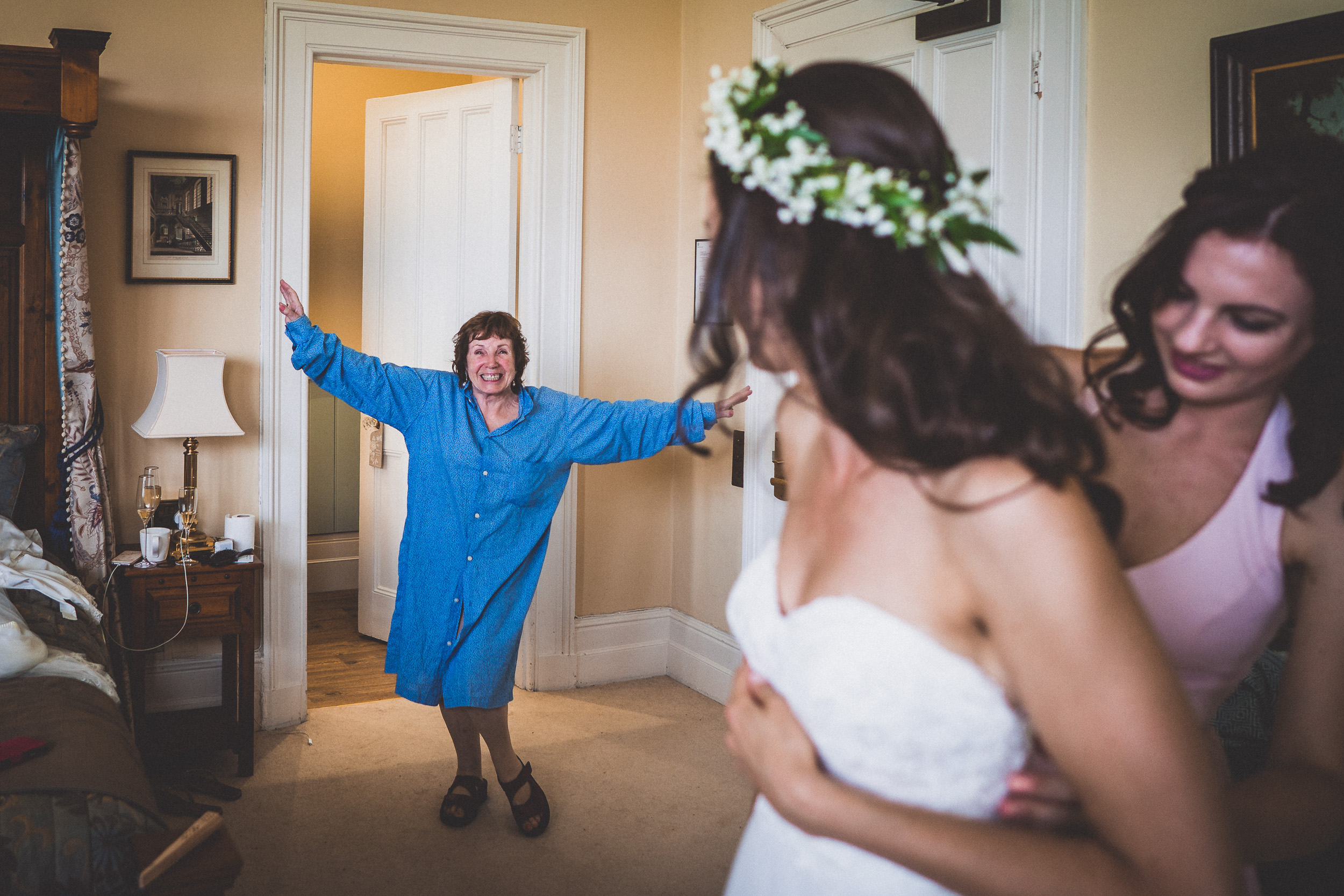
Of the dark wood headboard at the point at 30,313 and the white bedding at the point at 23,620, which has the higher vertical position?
the dark wood headboard at the point at 30,313

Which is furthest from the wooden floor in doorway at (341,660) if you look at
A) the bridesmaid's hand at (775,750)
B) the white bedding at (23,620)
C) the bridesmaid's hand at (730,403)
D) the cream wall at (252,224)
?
the bridesmaid's hand at (775,750)

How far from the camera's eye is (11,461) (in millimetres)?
3139

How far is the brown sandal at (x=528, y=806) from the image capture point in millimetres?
2939

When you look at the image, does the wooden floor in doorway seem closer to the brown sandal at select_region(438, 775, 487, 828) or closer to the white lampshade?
the brown sandal at select_region(438, 775, 487, 828)

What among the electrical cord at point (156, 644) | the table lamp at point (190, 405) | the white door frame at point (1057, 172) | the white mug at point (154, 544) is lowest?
the electrical cord at point (156, 644)

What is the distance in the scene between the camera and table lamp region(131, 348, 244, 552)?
3311 millimetres

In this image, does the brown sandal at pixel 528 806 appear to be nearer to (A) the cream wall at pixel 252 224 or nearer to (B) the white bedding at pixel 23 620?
(B) the white bedding at pixel 23 620

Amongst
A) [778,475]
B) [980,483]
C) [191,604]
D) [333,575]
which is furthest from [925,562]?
[333,575]

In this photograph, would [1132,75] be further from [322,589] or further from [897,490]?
[322,589]

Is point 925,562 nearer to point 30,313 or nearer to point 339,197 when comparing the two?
point 30,313

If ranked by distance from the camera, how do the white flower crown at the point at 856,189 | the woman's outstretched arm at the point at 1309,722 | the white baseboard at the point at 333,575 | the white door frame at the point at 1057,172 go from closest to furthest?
the white flower crown at the point at 856,189
the woman's outstretched arm at the point at 1309,722
the white door frame at the point at 1057,172
the white baseboard at the point at 333,575

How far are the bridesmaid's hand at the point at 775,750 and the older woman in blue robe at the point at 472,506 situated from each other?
2.00 meters

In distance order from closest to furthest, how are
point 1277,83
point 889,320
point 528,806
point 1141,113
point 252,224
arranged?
point 889,320 → point 1277,83 → point 1141,113 → point 528,806 → point 252,224

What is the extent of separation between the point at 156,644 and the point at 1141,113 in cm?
334
